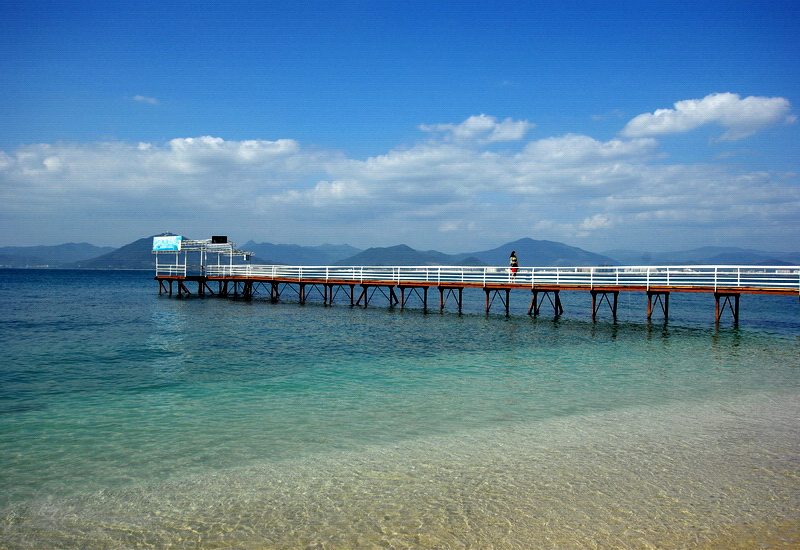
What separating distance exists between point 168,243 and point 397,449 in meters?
44.5

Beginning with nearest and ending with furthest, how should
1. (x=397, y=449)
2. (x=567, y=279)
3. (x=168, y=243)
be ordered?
(x=397, y=449) → (x=567, y=279) → (x=168, y=243)

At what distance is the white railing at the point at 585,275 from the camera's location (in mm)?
25344

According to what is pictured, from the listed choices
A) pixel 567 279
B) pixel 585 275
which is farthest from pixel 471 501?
pixel 567 279

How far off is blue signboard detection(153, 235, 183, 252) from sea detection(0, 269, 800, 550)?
96.6 ft

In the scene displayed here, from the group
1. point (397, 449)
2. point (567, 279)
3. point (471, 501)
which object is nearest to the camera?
point (471, 501)

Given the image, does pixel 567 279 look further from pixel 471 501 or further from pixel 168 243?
pixel 168 243

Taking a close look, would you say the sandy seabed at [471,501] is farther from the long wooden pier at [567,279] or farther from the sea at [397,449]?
the long wooden pier at [567,279]

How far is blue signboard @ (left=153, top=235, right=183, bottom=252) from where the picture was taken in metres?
46.4

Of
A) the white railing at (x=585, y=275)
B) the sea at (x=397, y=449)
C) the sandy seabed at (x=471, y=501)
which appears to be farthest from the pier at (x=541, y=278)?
the sandy seabed at (x=471, y=501)

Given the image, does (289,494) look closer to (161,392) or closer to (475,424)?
(475,424)

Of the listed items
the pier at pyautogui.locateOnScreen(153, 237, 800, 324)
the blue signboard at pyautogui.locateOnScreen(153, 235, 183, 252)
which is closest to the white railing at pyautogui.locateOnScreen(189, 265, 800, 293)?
the pier at pyautogui.locateOnScreen(153, 237, 800, 324)

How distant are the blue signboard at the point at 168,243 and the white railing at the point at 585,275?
20.6ft

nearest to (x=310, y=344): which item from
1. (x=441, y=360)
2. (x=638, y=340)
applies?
(x=441, y=360)

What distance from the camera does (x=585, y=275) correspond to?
29359 millimetres
